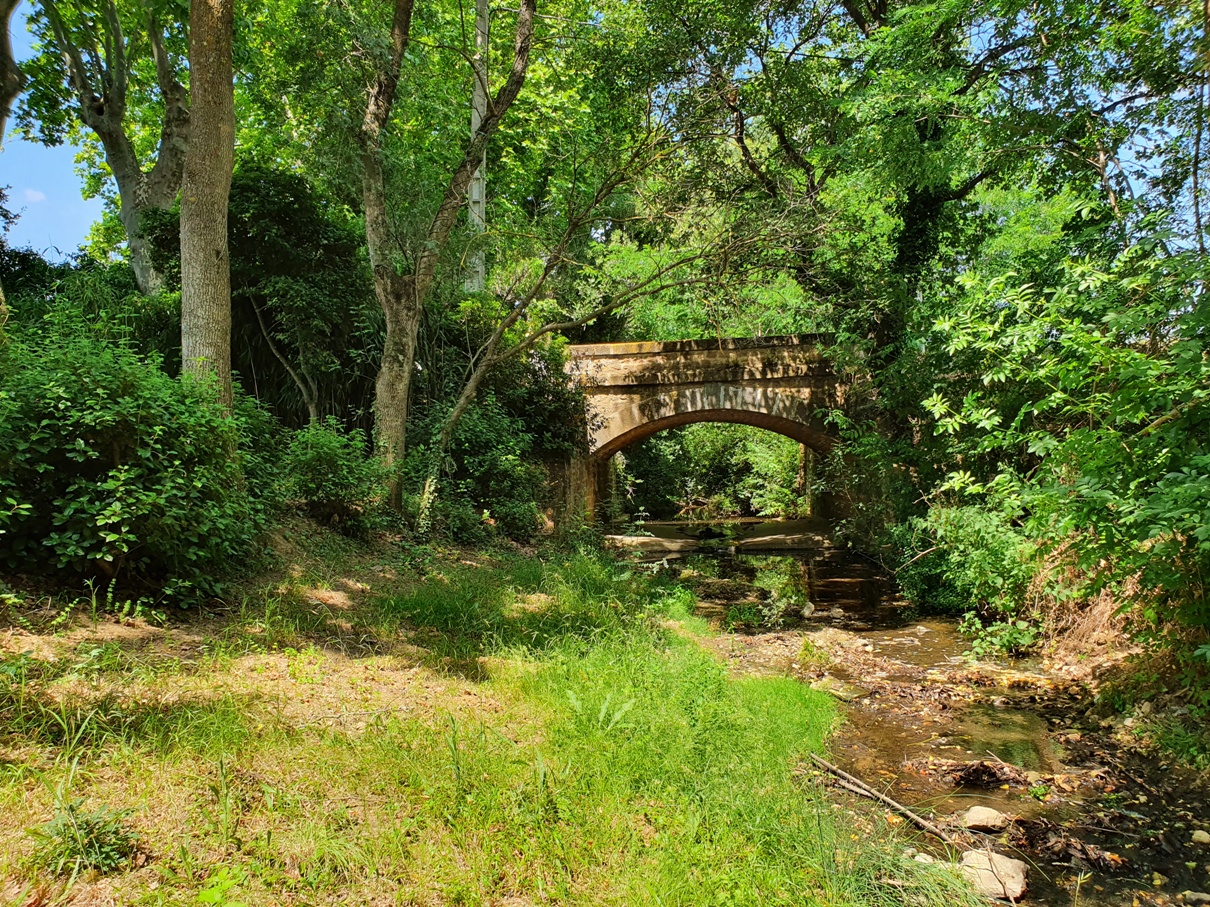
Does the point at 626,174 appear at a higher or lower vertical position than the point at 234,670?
higher

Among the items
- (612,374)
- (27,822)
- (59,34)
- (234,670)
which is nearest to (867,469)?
(612,374)

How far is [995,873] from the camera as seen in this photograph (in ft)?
10.7

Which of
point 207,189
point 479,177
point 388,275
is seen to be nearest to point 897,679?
point 388,275

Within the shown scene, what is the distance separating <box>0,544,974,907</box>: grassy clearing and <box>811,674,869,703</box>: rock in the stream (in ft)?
Result: 2.88

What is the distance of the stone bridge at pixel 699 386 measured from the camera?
12.9 m

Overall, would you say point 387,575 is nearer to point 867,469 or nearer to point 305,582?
point 305,582

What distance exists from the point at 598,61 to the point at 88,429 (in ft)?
24.0

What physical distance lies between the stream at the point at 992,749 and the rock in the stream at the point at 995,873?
91 millimetres

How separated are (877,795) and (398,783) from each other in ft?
8.25

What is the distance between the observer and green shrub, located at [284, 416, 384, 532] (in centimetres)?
724

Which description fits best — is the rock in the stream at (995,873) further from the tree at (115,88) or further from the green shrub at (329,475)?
the tree at (115,88)

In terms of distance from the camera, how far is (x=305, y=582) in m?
5.91

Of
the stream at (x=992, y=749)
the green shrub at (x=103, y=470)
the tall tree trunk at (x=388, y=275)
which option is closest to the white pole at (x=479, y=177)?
the tall tree trunk at (x=388, y=275)

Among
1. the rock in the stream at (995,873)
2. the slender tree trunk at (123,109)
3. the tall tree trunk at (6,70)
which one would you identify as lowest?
the rock in the stream at (995,873)
